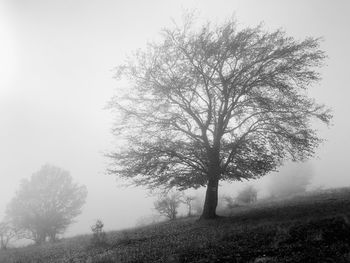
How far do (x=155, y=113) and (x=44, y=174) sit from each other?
83.1 feet

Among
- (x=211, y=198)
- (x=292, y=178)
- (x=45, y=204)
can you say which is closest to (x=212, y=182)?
(x=211, y=198)

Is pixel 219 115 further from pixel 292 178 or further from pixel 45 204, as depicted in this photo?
pixel 292 178

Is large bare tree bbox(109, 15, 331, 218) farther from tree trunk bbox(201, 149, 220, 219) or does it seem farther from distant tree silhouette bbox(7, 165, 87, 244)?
distant tree silhouette bbox(7, 165, 87, 244)

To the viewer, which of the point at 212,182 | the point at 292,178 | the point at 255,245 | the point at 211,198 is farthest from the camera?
the point at 292,178

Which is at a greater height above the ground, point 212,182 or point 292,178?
point 292,178

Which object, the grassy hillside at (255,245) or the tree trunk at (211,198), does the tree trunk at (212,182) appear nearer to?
the tree trunk at (211,198)

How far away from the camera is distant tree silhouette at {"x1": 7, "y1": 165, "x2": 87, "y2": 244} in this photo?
35.4 meters

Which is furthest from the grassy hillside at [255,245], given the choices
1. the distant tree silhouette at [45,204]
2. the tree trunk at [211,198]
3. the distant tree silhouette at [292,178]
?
the distant tree silhouette at [292,178]

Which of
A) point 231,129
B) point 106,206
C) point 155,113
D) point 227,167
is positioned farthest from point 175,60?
point 106,206

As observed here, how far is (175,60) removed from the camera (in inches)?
738

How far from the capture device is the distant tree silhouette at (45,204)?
3538 centimetres

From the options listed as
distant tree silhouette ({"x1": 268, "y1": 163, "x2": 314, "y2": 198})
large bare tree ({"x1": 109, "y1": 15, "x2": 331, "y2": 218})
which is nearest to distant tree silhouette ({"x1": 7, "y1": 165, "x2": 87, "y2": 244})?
large bare tree ({"x1": 109, "y1": 15, "x2": 331, "y2": 218})

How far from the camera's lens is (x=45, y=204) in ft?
119

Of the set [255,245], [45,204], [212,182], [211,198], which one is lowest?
[255,245]
